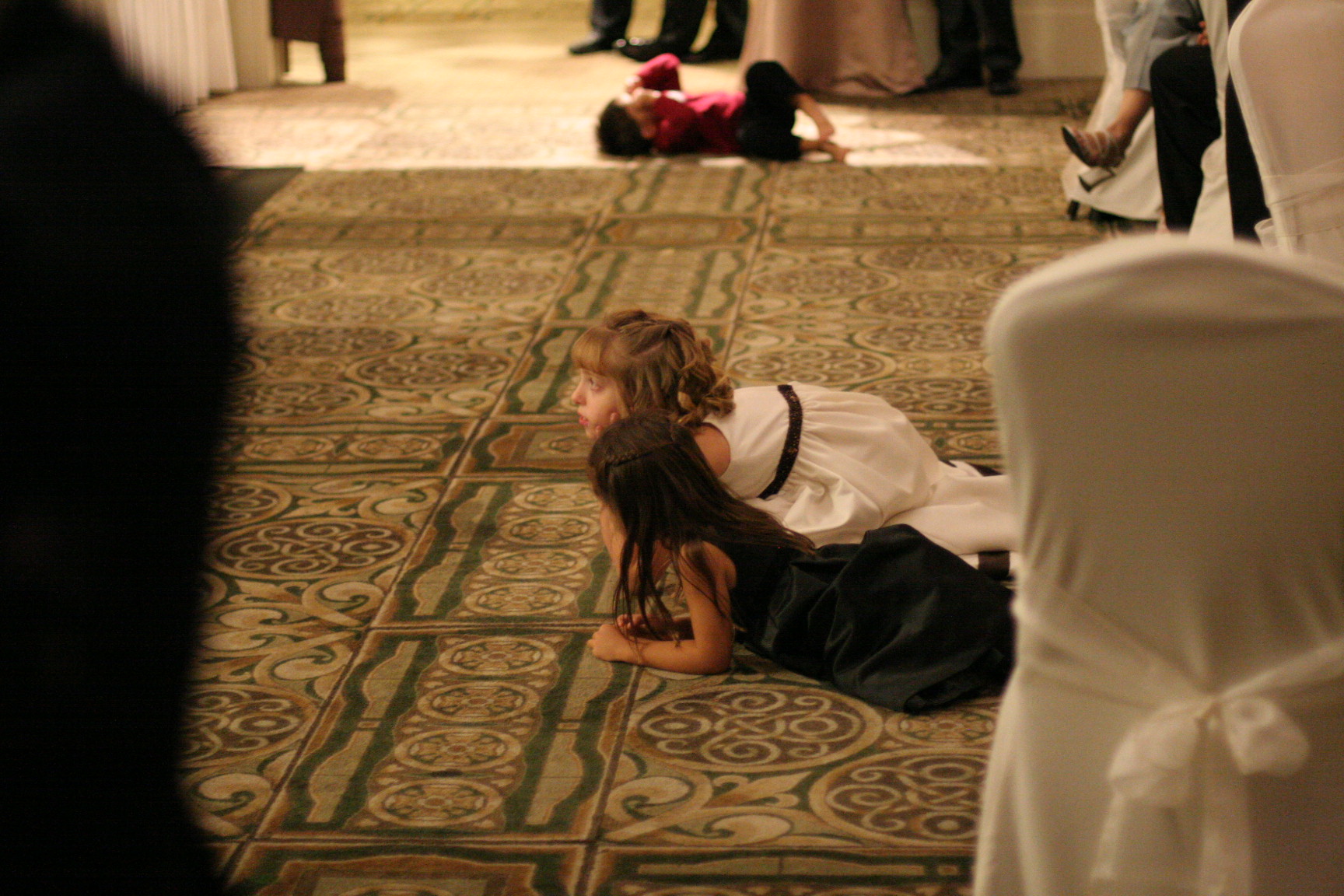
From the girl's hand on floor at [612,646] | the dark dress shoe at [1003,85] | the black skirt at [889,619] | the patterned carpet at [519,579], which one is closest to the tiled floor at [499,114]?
the dark dress shoe at [1003,85]

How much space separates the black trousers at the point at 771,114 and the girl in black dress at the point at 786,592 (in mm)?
3249

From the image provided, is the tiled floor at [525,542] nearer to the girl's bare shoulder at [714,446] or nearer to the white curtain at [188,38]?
the girl's bare shoulder at [714,446]

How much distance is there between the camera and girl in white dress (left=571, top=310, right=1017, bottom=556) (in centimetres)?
220

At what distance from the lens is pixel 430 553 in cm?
246

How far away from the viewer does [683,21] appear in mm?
7191

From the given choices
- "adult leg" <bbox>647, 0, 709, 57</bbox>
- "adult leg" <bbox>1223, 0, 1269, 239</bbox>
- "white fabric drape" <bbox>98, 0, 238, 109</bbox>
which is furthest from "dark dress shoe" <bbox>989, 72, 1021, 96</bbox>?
"adult leg" <bbox>1223, 0, 1269, 239</bbox>

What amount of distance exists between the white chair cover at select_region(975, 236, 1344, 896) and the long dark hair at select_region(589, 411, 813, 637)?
790 mm

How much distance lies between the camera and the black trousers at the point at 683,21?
23.6ft

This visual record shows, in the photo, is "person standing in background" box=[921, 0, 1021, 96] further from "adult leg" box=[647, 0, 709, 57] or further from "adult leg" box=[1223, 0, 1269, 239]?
"adult leg" box=[1223, 0, 1269, 239]

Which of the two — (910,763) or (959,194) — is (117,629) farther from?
(959,194)

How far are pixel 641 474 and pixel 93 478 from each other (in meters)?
1.31

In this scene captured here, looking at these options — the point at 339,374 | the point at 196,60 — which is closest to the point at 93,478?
the point at 339,374

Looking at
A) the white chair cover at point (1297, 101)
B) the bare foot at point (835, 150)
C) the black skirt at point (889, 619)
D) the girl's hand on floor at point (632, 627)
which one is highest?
the white chair cover at point (1297, 101)

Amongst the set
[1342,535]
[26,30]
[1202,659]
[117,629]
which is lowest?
[1202,659]
